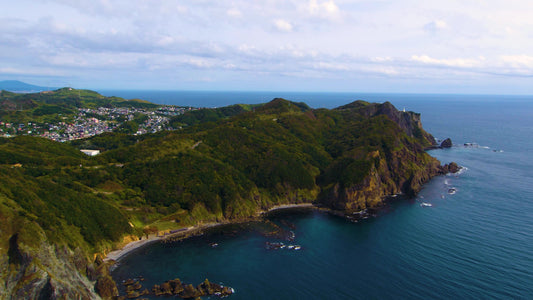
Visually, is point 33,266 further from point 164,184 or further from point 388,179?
point 388,179

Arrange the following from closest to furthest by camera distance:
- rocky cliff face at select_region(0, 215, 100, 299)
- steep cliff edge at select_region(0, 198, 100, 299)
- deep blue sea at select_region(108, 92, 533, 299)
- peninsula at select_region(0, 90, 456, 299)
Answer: rocky cliff face at select_region(0, 215, 100, 299)
steep cliff edge at select_region(0, 198, 100, 299)
peninsula at select_region(0, 90, 456, 299)
deep blue sea at select_region(108, 92, 533, 299)

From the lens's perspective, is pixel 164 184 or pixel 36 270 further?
pixel 164 184

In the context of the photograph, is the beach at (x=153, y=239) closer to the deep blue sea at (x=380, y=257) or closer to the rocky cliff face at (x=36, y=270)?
the deep blue sea at (x=380, y=257)

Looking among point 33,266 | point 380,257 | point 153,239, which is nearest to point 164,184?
point 153,239

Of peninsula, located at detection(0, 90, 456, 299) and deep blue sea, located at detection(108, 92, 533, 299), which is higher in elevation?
peninsula, located at detection(0, 90, 456, 299)

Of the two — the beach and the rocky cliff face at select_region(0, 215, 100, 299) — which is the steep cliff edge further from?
the beach

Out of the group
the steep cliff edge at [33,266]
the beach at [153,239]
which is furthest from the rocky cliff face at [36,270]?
the beach at [153,239]

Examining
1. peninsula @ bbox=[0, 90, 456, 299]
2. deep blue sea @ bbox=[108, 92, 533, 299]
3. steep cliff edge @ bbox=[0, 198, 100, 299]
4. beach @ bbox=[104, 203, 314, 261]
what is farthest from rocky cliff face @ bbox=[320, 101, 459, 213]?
steep cliff edge @ bbox=[0, 198, 100, 299]

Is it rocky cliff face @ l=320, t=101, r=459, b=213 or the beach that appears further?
rocky cliff face @ l=320, t=101, r=459, b=213

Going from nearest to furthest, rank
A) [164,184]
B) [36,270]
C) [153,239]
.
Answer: [36,270] → [153,239] → [164,184]
